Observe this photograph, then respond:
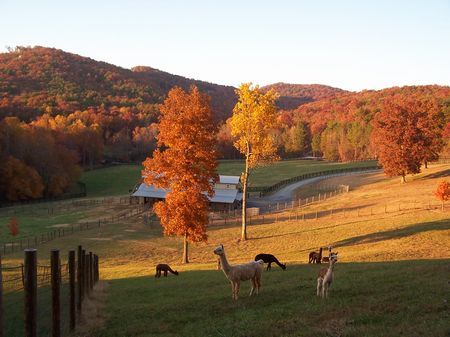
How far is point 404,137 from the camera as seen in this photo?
61812mm

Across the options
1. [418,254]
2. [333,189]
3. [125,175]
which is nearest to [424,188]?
[333,189]

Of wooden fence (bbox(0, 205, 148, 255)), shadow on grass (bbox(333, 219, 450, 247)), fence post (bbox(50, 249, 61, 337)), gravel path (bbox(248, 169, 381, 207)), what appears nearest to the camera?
fence post (bbox(50, 249, 61, 337))

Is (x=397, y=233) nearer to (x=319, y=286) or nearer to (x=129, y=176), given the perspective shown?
(x=319, y=286)

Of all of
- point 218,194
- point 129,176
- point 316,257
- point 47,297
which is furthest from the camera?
point 129,176

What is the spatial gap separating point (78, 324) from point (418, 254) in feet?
64.4

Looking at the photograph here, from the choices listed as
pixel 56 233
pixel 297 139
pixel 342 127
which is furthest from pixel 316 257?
pixel 297 139

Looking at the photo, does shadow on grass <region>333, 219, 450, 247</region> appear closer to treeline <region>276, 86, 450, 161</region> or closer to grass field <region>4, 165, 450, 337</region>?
grass field <region>4, 165, 450, 337</region>

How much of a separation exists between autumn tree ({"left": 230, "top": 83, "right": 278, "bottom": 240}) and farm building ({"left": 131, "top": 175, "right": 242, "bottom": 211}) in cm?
2583

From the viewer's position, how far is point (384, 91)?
7721 inches

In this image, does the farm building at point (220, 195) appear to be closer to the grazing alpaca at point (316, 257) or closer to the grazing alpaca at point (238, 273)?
the grazing alpaca at point (316, 257)

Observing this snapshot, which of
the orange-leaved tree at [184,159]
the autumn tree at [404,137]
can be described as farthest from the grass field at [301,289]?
the autumn tree at [404,137]

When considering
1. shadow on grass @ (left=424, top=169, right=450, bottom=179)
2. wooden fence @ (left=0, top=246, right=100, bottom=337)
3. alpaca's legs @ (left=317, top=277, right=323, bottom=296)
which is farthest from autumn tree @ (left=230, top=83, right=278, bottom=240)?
shadow on grass @ (left=424, top=169, right=450, bottom=179)

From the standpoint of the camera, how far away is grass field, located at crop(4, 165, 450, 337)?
34.0 feet

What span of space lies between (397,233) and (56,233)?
36.9 metres
